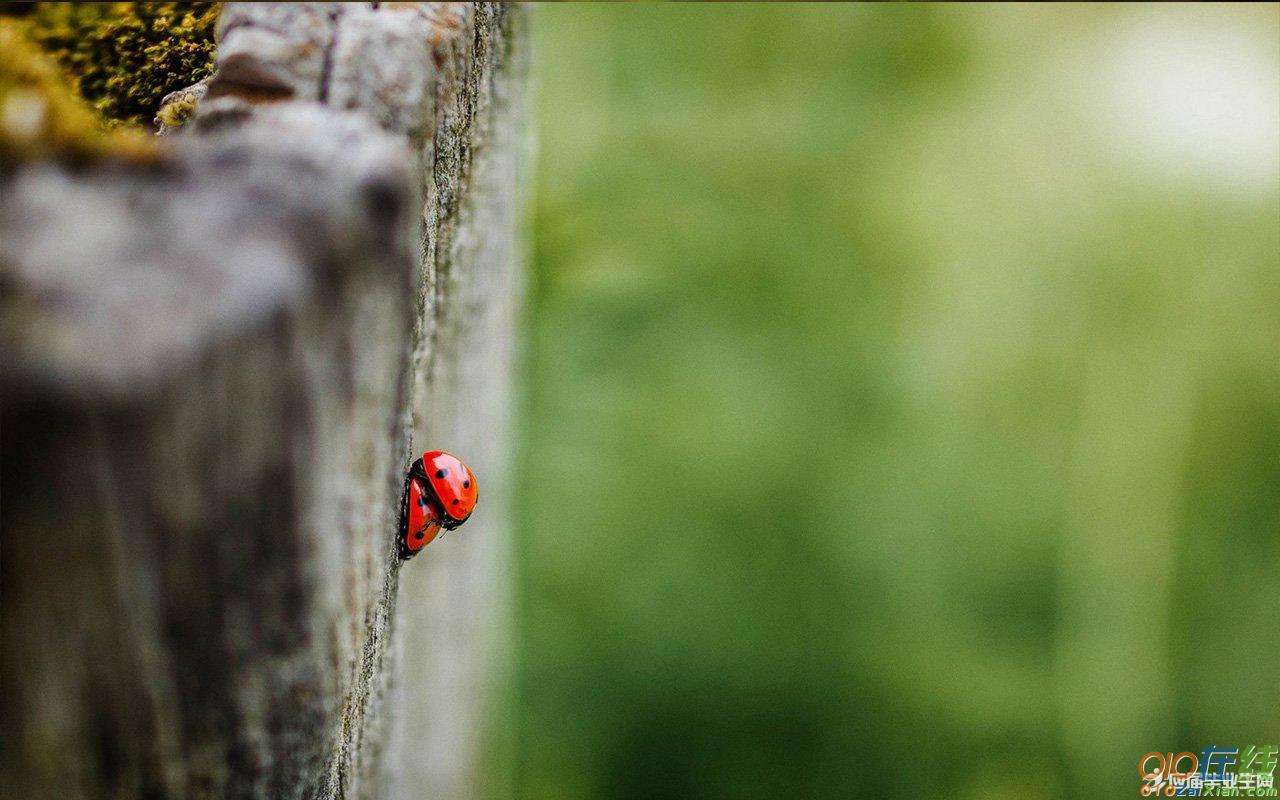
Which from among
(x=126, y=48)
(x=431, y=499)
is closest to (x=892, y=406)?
(x=431, y=499)

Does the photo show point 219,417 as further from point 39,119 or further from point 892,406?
point 892,406

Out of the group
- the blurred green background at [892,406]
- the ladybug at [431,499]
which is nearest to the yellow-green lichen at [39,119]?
the ladybug at [431,499]

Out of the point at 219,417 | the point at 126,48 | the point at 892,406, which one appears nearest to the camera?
the point at 219,417

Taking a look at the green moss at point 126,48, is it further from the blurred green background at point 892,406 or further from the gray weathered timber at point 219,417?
the blurred green background at point 892,406

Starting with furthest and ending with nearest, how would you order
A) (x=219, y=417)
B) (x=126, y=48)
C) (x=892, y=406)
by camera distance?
1. (x=892, y=406)
2. (x=126, y=48)
3. (x=219, y=417)

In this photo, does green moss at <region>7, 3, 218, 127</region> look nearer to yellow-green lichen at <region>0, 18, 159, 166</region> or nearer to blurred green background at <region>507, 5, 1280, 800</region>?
yellow-green lichen at <region>0, 18, 159, 166</region>

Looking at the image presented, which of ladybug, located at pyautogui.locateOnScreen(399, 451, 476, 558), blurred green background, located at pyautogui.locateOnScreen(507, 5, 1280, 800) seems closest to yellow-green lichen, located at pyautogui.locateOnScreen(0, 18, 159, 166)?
ladybug, located at pyautogui.locateOnScreen(399, 451, 476, 558)
